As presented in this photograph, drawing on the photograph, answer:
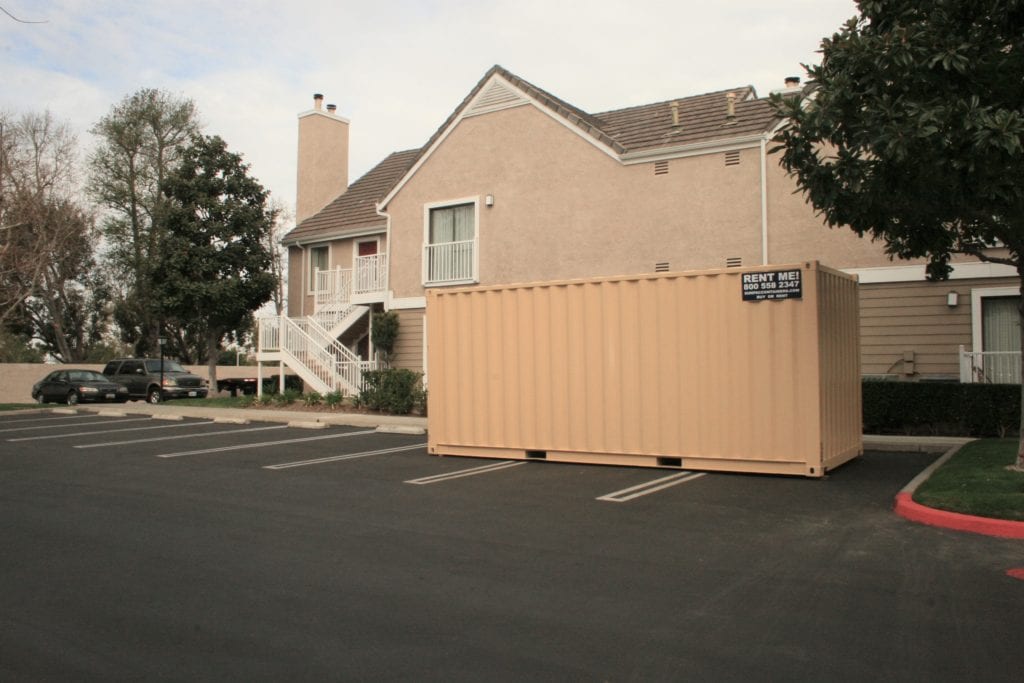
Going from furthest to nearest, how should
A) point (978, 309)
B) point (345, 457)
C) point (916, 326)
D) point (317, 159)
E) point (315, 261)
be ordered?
point (317, 159)
point (315, 261)
point (916, 326)
point (978, 309)
point (345, 457)

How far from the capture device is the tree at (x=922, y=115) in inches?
321

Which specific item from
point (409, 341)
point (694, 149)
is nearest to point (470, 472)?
point (694, 149)

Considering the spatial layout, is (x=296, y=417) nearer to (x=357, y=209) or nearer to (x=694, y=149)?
(x=357, y=209)

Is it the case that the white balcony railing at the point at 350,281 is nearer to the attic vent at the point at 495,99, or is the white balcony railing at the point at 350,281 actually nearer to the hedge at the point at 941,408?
the attic vent at the point at 495,99

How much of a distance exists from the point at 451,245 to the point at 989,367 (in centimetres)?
1312

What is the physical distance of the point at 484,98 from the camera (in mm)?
22375

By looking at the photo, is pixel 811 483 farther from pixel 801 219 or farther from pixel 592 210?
pixel 592 210

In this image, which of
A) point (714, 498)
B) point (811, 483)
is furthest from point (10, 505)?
point (811, 483)

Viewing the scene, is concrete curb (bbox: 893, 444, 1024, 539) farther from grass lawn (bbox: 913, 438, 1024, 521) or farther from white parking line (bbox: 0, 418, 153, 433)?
white parking line (bbox: 0, 418, 153, 433)

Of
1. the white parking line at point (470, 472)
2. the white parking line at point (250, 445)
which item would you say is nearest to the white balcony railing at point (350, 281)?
the white parking line at point (250, 445)

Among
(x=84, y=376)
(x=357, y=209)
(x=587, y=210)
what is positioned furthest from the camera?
(x=84, y=376)

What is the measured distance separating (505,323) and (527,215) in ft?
29.0

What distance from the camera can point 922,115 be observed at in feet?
26.5

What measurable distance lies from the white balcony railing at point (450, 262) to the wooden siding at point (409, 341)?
1.09 metres
